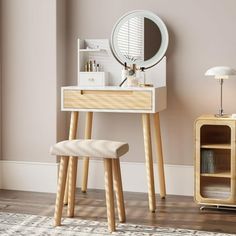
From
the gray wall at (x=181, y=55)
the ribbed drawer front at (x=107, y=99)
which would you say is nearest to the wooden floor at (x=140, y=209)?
the gray wall at (x=181, y=55)

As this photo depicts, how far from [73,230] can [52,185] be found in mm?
1089

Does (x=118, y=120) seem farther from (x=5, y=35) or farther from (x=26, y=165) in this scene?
(x=5, y=35)

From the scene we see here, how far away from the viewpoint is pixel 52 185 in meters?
4.29

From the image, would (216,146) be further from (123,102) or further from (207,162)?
(123,102)

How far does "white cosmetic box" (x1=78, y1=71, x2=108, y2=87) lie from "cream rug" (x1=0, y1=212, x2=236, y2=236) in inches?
48.2

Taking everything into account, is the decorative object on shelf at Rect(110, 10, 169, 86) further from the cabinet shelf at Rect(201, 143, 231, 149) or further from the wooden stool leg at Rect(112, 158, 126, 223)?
the wooden stool leg at Rect(112, 158, 126, 223)

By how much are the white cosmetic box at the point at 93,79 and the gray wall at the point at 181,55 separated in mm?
290

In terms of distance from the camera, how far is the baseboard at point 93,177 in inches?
165

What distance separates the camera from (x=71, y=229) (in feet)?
10.7

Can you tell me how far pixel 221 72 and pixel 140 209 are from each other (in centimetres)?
113

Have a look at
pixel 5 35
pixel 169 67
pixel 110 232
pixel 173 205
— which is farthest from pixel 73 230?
pixel 5 35

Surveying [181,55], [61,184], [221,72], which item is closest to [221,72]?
[221,72]

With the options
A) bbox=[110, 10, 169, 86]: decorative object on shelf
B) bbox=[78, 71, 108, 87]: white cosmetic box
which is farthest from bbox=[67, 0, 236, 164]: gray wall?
bbox=[78, 71, 108, 87]: white cosmetic box

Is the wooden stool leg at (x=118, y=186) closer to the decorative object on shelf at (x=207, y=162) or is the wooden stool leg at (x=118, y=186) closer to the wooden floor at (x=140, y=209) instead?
the wooden floor at (x=140, y=209)
